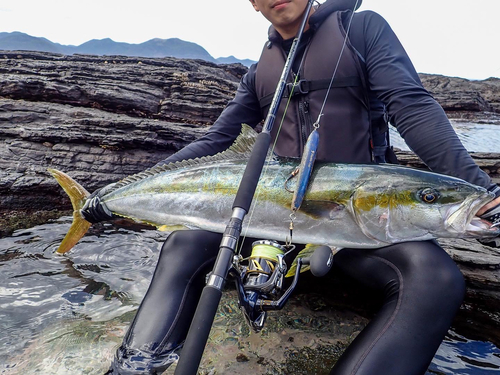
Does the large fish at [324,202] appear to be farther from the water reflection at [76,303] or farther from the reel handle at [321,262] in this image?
the water reflection at [76,303]

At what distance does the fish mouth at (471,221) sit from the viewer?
6.57ft

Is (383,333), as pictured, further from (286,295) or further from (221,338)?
(221,338)

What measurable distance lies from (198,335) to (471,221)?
157 cm

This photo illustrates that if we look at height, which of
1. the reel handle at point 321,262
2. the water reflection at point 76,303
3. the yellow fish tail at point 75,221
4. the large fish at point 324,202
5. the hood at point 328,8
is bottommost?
the water reflection at point 76,303

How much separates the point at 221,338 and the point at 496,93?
28511 millimetres

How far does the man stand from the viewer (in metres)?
1.90

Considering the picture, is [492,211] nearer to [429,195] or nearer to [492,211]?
[492,211]

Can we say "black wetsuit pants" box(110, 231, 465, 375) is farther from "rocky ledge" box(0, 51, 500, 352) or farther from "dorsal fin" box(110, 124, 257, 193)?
"rocky ledge" box(0, 51, 500, 352)

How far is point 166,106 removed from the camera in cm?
739

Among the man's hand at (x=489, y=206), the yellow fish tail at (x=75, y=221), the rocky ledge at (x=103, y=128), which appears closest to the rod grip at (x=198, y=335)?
the man's hand at (x=489, y=206)

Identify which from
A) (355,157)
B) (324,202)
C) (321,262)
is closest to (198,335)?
(321,262)

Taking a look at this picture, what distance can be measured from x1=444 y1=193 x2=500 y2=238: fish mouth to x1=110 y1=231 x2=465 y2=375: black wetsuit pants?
17 cm

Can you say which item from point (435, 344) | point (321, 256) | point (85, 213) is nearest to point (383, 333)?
point (435, 344)

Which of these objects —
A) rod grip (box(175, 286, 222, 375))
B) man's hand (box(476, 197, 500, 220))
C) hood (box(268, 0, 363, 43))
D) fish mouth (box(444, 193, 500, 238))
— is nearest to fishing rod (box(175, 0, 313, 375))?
rod grip (box(175, 286, 222, 375))
